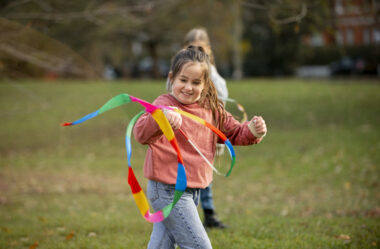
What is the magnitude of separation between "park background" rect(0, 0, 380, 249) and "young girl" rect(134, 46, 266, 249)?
1.59 meters

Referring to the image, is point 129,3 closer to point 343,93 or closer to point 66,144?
point 66,144

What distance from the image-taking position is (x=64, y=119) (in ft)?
56.2

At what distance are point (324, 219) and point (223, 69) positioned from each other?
39911 millimetres

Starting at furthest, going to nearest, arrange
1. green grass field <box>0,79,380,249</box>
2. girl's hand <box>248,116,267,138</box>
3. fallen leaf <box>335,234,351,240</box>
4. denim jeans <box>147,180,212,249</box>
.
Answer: green grass field <box>0,79,380,249</box> < fallen leaf <box>335,234,351,240</box> < girl's hand <box>248,116,267,138</box> < denim jeans <box>147,180,212,249</box>

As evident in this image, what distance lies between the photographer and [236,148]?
12.4m

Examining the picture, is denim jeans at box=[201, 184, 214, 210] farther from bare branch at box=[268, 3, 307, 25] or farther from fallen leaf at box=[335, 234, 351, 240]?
bare branch at box=[268, 3, 307, 25]

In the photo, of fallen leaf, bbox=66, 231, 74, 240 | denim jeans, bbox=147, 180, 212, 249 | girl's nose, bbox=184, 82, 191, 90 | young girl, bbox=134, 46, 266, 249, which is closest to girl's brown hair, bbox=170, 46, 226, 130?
young girl, bbox=134, 46, 266, 249

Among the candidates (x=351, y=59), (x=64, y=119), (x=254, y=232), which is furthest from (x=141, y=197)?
(x=351, y=59)

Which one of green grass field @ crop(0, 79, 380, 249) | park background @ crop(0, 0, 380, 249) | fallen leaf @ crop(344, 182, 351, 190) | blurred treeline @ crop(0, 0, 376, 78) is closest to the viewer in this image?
green grass field @ crop(0, 79, 380, 249)

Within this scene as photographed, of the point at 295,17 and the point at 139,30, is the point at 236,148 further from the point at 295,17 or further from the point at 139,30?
the point at 139,30

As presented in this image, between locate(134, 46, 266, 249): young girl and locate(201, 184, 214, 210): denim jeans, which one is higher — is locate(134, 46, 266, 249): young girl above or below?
above

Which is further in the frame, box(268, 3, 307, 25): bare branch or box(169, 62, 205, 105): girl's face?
box(268, 3, 307, 25): bare branch

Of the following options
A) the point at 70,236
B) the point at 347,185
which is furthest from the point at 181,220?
the point at 347,185

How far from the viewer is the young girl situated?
294 centimetres
